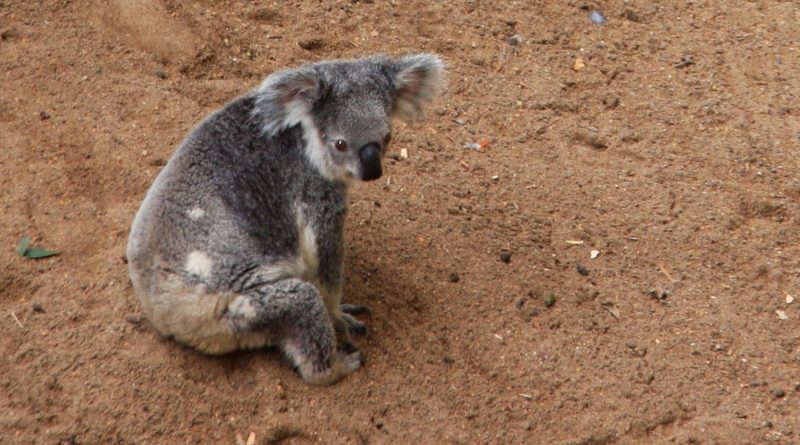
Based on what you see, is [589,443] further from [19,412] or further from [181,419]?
[19,412]

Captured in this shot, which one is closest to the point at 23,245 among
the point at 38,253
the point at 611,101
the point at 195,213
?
the point at 38,253

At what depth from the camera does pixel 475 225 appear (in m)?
6.50

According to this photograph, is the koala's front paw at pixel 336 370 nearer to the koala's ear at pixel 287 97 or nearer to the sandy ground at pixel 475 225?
the sandy ground at pixel 475 225

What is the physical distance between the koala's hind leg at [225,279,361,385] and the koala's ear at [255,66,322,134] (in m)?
0.89

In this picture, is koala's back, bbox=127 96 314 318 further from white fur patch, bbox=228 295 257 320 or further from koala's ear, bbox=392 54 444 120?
koala's ear, bbox=392 54 444 120

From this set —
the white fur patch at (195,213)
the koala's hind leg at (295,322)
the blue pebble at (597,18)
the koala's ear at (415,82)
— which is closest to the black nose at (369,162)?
the koala's ear at (415,82)

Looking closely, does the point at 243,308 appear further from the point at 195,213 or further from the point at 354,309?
the point at 354,309

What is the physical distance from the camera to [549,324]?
5.80 meters

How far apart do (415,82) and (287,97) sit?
2.54 feet

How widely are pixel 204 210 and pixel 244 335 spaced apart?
68 centimetres

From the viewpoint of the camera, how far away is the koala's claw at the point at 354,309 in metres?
5.71

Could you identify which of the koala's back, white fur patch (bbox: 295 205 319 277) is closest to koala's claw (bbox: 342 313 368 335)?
white fur patch (bbox: 295 205 319 277)

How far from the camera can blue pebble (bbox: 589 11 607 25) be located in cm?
827

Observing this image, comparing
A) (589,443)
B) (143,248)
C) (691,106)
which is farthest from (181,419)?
(691,106)
